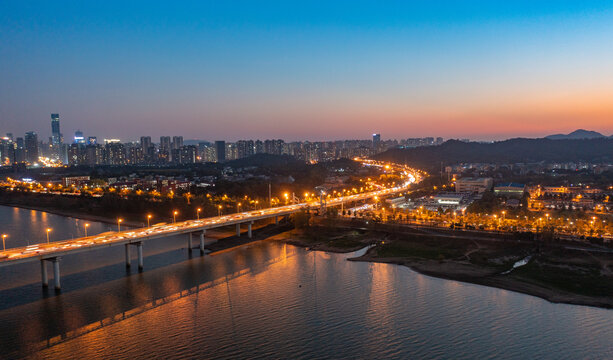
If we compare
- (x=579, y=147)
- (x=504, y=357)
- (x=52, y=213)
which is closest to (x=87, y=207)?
(x=52, y=213)

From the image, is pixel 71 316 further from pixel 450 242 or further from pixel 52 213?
pixel 52 213

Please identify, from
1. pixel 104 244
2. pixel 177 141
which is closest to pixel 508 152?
pixel 104 244

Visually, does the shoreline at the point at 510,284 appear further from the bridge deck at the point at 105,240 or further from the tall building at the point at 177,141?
the tall building at the point at 177,141

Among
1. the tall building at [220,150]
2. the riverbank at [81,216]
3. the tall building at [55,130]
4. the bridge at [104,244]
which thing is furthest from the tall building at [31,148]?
the bridge at [104,244]

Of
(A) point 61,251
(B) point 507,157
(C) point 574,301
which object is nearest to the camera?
(C) point 574,301

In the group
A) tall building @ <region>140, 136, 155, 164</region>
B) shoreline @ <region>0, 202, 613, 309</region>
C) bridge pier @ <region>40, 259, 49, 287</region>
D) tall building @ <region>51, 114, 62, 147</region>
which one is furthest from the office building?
tall building @ <region>51, 114, 62, 147</region>

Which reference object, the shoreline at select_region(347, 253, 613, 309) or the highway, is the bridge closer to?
the highway
